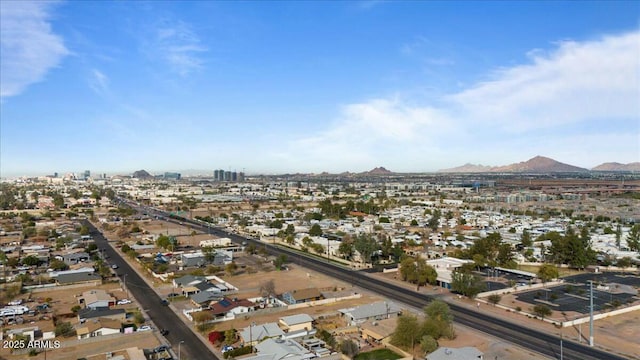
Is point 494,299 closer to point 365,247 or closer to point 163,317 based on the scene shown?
point 365,247

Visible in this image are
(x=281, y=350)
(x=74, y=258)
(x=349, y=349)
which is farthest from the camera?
(x=74, y=258)

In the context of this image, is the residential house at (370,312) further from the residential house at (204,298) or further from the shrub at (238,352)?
the residential house at (204,298)

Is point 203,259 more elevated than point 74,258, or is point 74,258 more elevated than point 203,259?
point 203,259

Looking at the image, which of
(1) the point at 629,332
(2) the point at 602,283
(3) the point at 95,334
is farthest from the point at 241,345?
(2) the point at 602,283

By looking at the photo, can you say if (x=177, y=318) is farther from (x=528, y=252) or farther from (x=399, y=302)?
(x=528, y=252)

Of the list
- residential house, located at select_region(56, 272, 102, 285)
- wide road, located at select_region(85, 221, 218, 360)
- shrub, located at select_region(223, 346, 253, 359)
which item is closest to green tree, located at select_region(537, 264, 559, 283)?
shrub, located at select_region(223, 346, 253, 359)

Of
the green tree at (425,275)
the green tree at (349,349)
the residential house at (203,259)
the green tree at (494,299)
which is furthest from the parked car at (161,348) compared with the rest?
the green tree at (494,299)

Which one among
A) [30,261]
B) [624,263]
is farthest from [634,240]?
[30,261]
